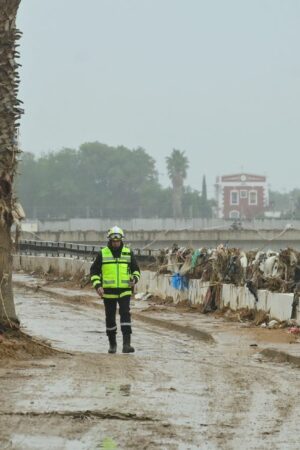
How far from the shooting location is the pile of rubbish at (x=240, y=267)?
21.0 metres

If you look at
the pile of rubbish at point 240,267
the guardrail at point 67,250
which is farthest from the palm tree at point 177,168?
the pile of rubbish at point 240,267

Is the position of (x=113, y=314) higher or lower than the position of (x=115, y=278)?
lower

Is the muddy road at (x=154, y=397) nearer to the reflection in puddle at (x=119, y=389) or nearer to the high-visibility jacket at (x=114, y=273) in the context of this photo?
the reflection in puddle at (x=119, y=389)

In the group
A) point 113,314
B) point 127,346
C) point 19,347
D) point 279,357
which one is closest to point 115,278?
point 113,314

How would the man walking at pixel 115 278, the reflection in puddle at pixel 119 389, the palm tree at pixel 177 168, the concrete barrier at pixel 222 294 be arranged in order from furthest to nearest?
1. the palm tree at pixel 177 168
2. the concrete barrier at pixel 222 294
3. the man walking at pixel 115 278
4. the reflection in puddle at pixel 119 389

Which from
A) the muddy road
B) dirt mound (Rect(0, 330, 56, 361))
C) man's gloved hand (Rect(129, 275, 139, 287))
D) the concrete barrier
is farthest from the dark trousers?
the concrete barrier

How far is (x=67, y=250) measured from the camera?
136 feet

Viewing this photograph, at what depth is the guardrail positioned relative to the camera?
110 feet

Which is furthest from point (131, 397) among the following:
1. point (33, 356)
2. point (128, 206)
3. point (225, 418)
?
point (128, 206)

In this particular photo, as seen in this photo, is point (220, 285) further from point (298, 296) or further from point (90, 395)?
point (90, 395)

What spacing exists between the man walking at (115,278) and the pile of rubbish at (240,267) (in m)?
4.80

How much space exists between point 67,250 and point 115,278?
83.6 feet

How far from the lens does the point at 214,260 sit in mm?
23938

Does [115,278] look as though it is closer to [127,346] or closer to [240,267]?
[127,346]
